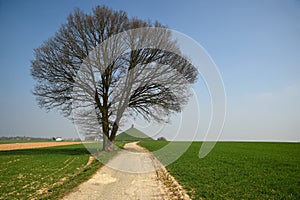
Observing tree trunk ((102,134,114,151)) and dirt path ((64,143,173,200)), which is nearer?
dirt path ((64,143,173,200))

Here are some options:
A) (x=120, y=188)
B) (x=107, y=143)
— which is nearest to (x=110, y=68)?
(x=107, y=143)

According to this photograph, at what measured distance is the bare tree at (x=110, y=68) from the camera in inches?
899

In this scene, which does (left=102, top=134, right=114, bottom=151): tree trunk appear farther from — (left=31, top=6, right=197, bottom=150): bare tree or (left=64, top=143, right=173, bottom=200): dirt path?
(left=64, top=143, right=173, bottom=200): dirt path

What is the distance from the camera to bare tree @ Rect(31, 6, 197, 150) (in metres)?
22.8

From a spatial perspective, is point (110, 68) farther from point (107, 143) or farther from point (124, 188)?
point (124, 188)

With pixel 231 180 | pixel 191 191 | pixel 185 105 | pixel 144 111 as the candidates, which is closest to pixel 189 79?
pixel 185 105

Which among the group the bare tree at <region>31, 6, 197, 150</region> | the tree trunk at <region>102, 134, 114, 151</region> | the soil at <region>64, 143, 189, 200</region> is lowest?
the soil at <region>64, 143, 189, 200</region>

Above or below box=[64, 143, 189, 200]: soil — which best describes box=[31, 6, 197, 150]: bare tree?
above

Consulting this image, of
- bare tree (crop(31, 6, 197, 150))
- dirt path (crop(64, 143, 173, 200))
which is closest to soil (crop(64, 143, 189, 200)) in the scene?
dirt path (crop(64, 143, 173, 200))

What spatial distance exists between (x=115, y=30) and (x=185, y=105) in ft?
36.8

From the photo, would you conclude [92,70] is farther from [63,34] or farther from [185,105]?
[185,105]

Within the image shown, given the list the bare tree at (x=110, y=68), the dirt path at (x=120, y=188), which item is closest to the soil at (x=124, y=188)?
the dirt path at (x=120, y=188)

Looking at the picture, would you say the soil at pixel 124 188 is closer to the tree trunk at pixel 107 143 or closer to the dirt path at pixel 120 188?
the dirt path at pixel 120 188

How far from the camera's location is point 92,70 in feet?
75.2
